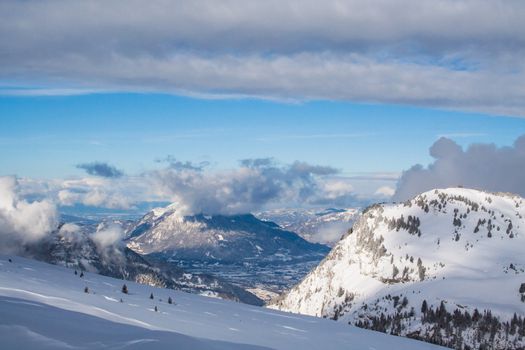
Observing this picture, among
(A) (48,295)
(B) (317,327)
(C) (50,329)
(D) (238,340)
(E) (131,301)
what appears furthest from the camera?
(B) (317,327)

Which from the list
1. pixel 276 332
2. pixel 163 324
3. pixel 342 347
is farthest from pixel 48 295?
pixel 342 347

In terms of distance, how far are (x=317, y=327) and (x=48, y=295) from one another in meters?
16.6

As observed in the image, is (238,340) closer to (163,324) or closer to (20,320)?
(163,324)

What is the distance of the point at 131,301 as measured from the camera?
89.0 feet

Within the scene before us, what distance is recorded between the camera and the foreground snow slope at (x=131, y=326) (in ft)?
42.5

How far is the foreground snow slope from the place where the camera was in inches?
510

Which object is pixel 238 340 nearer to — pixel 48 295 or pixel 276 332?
pixel 276 332

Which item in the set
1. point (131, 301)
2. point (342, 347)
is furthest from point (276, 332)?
point (131, 301)

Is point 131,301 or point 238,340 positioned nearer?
point 238,340

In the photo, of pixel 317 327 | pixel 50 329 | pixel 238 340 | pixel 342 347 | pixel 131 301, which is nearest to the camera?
pixel 50 329

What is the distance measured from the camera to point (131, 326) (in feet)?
58.8

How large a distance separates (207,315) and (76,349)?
16041mm

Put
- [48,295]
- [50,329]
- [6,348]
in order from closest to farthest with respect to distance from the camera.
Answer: [6,348] < [50,329] < [48,295]

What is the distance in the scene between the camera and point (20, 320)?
13867mm
